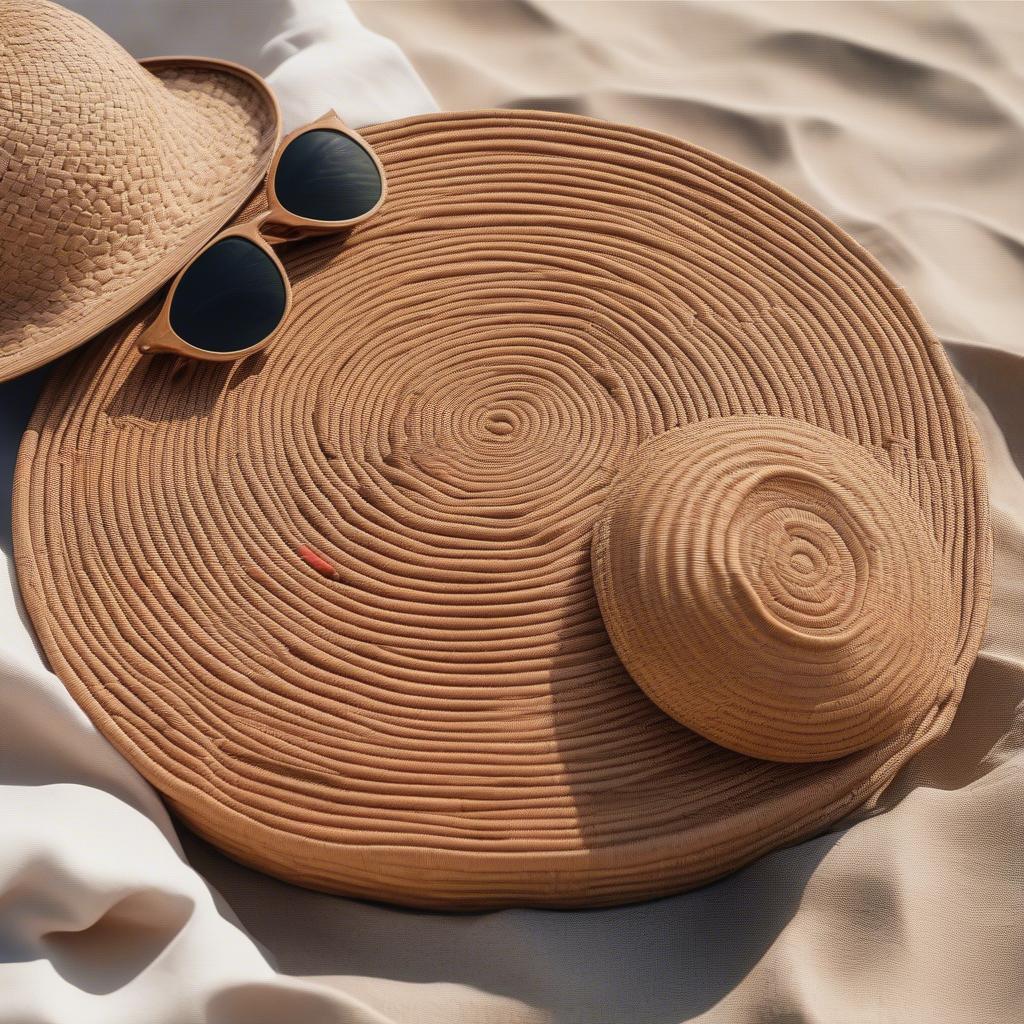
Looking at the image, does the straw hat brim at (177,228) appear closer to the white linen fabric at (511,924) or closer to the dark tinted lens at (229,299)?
the dark tinted lens at (229,299)

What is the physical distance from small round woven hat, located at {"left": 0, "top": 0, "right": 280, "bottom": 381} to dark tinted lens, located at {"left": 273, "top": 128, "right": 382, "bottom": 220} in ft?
0.18

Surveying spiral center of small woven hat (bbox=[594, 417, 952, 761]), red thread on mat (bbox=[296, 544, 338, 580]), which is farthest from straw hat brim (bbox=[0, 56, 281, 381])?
spiral center of small woven hat (bbox=[594, 417, 952, 761])

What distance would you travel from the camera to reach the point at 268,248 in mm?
1353

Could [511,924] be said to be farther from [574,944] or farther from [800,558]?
[800,558]

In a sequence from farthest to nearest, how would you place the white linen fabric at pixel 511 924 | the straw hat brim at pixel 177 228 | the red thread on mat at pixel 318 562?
the straw hat brim at pixel 177 228 → the red thread on mat at pixel 318 562 → the white linen fabric at pixel 511 924

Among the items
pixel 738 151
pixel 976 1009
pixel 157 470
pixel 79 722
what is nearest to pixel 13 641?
pixel 79 722

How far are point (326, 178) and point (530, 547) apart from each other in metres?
0.53

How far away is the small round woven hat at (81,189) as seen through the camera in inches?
49.0

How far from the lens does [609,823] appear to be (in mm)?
1024

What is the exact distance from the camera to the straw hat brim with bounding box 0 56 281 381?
1.27m

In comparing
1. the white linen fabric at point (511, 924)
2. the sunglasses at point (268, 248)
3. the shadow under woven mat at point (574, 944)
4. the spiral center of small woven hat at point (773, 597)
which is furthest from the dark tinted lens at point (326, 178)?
the shadow under woven mat at point (574, 944)

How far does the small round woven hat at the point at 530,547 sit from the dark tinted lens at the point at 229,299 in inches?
1.5

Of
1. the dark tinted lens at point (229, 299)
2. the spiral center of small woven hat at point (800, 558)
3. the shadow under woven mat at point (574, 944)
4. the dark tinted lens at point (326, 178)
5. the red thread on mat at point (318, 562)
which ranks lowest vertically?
the shadow under woven mat at point (574, 944)

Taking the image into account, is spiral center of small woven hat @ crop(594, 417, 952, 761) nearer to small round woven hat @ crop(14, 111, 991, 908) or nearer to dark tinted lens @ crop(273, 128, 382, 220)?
small round woven hat @ crop(14, 111, 991, 908)
